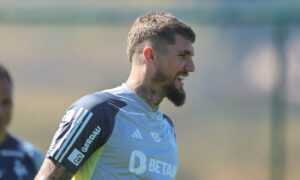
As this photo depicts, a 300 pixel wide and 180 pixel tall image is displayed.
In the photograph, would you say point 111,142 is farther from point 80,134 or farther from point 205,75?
point 205,75

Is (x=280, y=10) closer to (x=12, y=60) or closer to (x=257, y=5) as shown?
(x=257, y=5)

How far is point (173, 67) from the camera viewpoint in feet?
11.2

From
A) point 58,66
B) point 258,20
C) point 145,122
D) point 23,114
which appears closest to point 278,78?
point 258,20

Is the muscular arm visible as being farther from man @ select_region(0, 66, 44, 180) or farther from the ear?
man @ select_region(0, 66, 44, 180)

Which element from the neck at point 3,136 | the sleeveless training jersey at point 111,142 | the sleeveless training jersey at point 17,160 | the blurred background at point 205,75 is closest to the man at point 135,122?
the sleeveless training jersey at point 111,142

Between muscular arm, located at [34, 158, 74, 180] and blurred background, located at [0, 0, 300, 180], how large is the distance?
4.66 metres

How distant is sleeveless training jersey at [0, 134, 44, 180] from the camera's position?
14.7 ft

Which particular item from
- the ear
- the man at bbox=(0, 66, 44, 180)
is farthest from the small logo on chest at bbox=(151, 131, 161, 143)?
the man at bbox=(0, 66, 44, 180)

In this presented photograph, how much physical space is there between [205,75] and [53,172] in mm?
4904

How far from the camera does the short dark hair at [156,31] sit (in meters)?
3.41

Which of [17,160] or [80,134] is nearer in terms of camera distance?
[80,134]

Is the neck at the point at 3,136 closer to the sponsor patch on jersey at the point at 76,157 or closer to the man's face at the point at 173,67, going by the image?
the man's face at the point at 173,67

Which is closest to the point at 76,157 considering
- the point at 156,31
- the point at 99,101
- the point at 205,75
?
the point at 99,101

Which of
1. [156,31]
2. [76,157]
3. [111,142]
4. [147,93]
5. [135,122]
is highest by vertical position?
[156,31]
